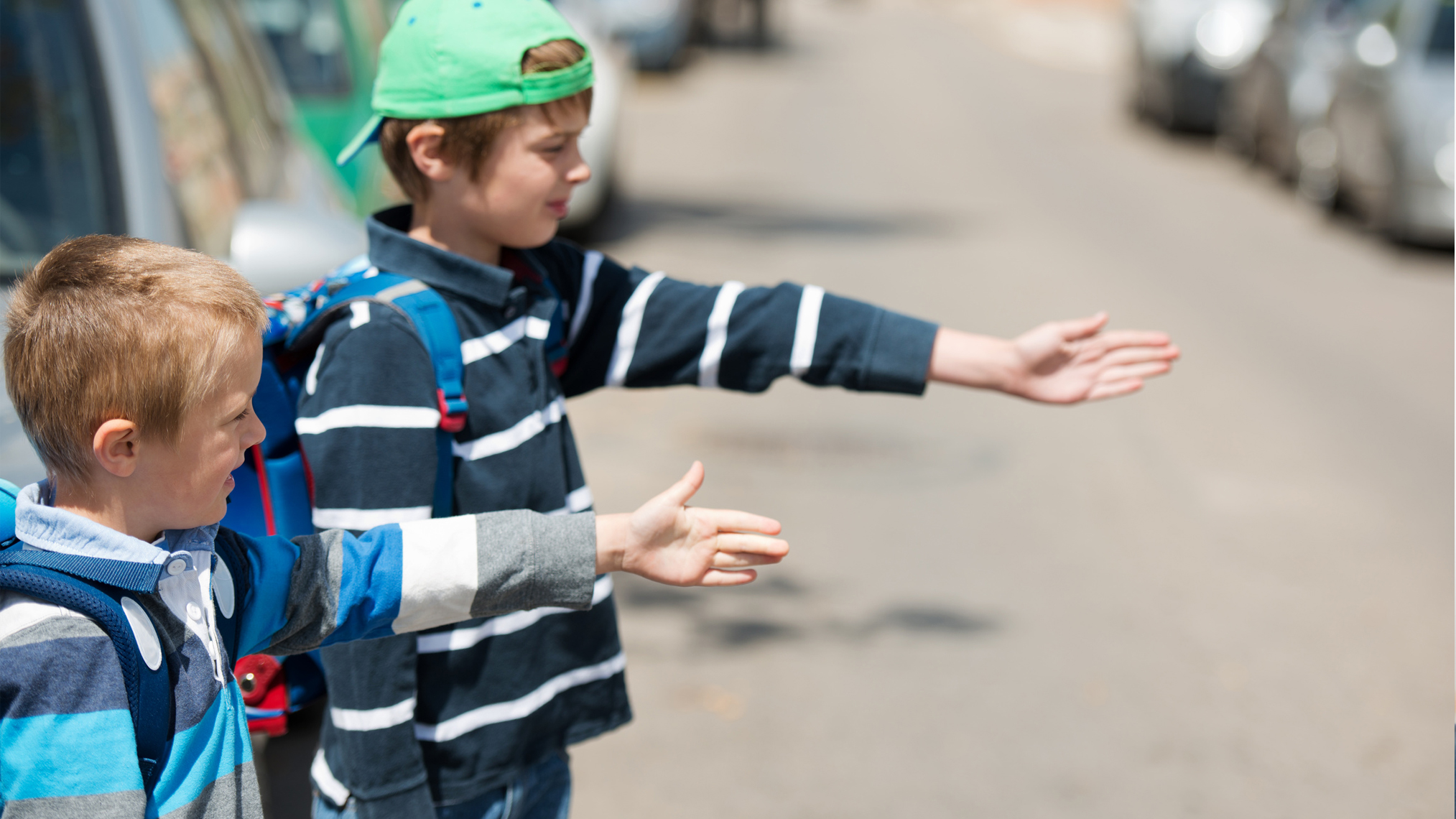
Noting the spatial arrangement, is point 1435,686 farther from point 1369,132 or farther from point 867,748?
point 1369,132

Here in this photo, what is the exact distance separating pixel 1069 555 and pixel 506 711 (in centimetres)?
301

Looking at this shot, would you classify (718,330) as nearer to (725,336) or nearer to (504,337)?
(725,336)

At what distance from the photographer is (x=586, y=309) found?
6.66ft

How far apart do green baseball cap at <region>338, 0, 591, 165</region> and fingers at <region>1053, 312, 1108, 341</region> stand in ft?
2.94

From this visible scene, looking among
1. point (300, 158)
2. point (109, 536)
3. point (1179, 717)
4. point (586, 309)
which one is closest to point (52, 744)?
point (109, 536)

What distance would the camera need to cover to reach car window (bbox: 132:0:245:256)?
2695 mm

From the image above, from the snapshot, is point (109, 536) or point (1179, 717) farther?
point (1179, 717)

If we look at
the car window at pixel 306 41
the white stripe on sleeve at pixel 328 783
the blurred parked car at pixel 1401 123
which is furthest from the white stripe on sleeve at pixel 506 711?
the blurred parked car at pixel 1401 123

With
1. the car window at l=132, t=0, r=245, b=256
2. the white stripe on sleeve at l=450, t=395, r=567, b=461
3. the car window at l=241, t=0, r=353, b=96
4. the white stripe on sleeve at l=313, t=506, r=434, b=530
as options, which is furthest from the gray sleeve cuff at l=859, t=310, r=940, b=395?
the car window at l=241, t=0, r=353, b=96

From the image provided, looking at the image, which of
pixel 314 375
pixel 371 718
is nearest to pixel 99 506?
pixel 314 375

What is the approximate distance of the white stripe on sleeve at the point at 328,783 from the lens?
1770mm

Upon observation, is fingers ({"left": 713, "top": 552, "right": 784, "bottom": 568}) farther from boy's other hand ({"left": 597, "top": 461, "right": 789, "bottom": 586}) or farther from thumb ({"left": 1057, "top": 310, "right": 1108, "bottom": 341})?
thumb ({"left": 1057, "top": 310, "right": 1108, "bottom": 341})

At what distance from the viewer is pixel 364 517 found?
1626 millimetres

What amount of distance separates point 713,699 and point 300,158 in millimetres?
1817
